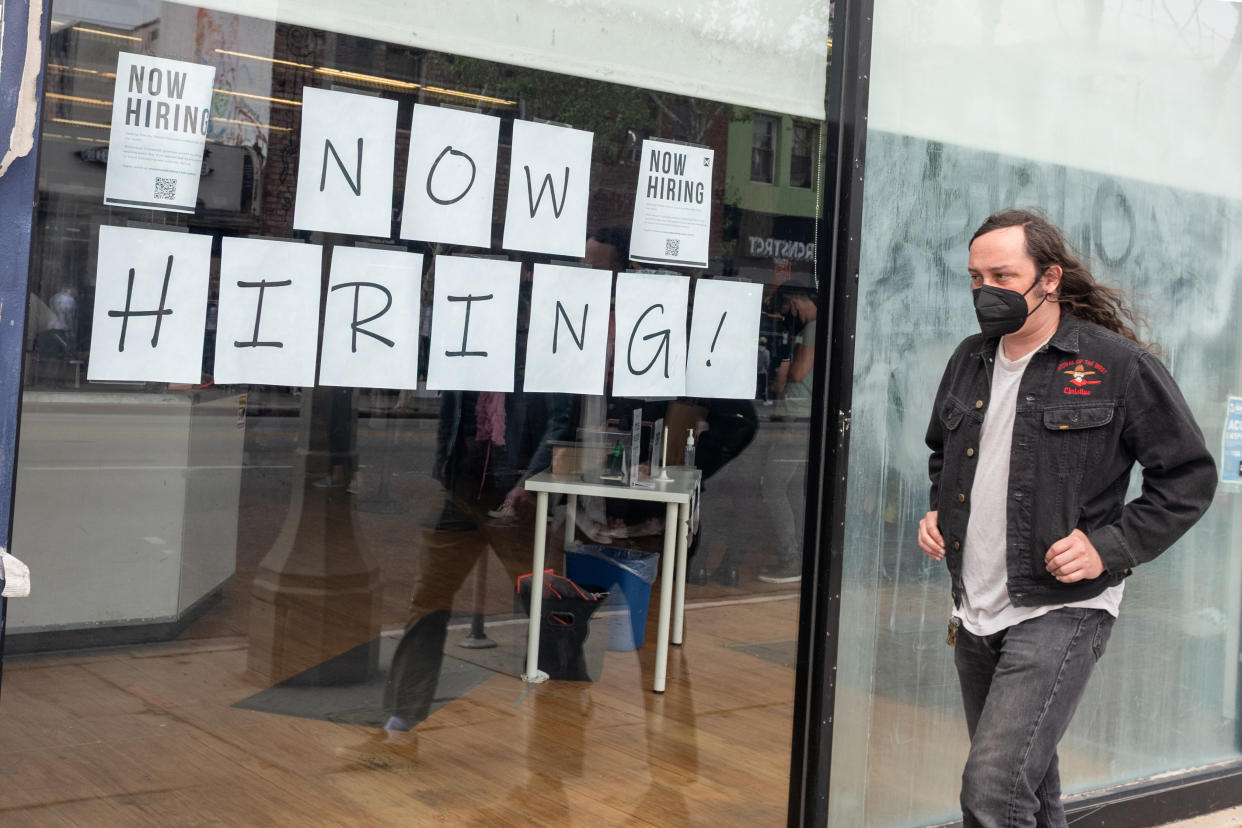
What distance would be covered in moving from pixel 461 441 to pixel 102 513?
8.80ft

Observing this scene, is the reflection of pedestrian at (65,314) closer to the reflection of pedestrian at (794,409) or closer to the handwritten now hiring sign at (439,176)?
the handwritten now hiring sign at (439,176)

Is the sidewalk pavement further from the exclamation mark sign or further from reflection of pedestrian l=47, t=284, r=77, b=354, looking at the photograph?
reflection of pedestrian l=47, t=284, r=77, b=354

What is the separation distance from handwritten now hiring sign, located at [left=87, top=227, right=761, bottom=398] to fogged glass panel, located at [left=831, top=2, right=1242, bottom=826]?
19.0 inches

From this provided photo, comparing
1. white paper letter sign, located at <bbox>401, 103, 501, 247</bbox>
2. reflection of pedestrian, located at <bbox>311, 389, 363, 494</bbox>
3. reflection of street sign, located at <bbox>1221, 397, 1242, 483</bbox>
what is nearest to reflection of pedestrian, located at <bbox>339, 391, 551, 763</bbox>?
reflection of pedestrian, located at <bbox>311, 389, 363, 494</bbox>

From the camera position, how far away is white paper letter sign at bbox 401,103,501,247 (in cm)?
289

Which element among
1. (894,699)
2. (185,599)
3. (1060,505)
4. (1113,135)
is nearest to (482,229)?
(1060,505)

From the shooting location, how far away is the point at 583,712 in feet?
15.2

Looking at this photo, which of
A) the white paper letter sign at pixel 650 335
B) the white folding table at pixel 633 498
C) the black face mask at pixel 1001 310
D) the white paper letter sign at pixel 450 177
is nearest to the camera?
the black face mask at pixel 1001 310

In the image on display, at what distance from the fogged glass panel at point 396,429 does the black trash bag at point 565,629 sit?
21 mm

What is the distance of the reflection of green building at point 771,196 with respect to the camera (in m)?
3.40

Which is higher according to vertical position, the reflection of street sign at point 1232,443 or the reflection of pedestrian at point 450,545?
the reflection of street sign at point 1232,443

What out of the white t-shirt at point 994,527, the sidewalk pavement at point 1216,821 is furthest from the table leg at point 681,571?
the white t-shirt at point 994,527

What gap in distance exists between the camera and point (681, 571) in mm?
5340

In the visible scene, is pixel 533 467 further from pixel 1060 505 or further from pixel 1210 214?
pixel 1060 505
